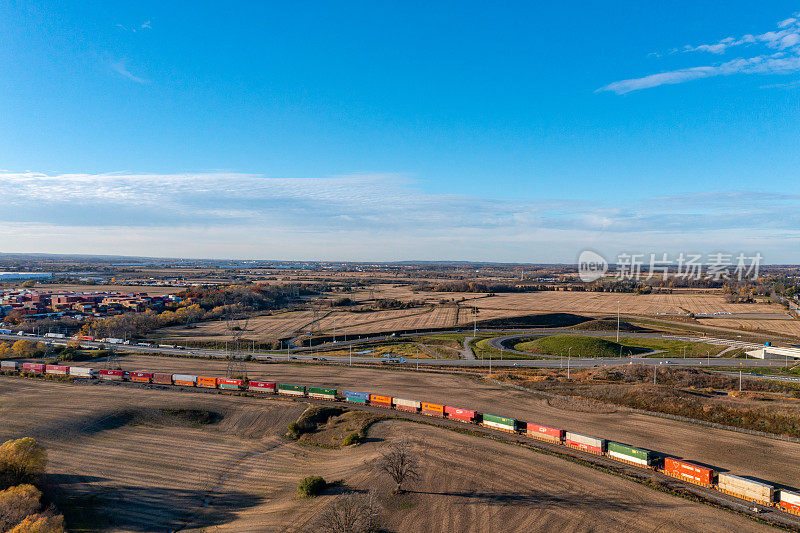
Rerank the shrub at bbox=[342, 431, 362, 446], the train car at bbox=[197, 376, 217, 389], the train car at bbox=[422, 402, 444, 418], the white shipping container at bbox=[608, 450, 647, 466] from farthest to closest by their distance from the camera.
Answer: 1. the train car at bbox=[197, 376, 217, 389]
2. the train car at bbox=[422, 402, 444, 418]
3. the shrub at bbox=[342, 431, 362, 446]
4. the white shipping container at bbox=[608, 450, 647, 466]

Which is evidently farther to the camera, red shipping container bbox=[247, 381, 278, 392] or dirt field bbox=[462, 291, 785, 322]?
dirt field bbox=[462, 291, 785, 322]

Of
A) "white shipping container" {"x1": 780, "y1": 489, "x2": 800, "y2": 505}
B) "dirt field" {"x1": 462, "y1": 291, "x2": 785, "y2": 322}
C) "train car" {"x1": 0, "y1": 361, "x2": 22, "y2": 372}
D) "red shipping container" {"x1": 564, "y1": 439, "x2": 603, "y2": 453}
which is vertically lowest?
"train car" {"x1": 0, "y1": 361, "x2": 22, "y2": 372}

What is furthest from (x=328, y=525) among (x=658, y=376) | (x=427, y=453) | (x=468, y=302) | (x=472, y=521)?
(x=468, y=302)

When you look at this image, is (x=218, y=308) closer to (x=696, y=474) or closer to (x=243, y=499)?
(x=243, y=499)

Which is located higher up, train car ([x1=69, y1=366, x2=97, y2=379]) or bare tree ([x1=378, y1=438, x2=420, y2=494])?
bare tree ([x1=378, y1=438, x2=420, y2=494])

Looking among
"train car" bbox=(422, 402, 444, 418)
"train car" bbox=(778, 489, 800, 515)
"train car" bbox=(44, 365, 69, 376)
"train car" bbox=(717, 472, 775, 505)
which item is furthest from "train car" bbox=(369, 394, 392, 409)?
"train car" bbox=(44, 365, 69, 376)

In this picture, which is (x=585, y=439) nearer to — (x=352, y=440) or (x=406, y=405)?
(x=406, y=405)

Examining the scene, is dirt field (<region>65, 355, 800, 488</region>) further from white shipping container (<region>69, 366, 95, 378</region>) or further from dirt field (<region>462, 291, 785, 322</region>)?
dirt field (<region>462, 291, 785, 322</region>)
